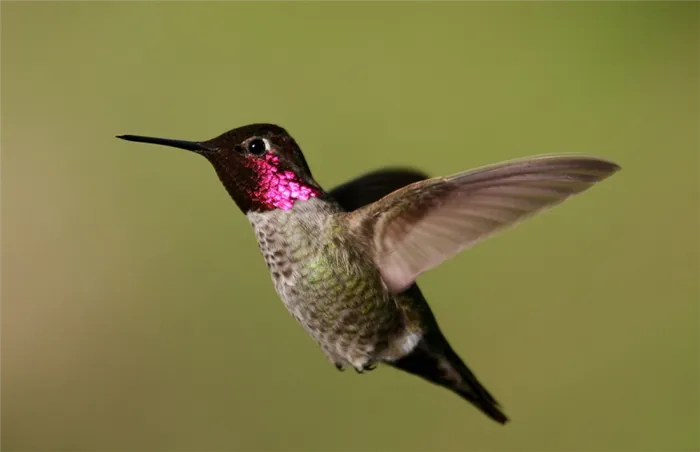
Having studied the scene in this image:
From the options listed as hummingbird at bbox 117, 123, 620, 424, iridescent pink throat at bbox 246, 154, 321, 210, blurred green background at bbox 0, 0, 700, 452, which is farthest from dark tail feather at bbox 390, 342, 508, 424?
blurred green background at bbox 0, 0, 700, 452

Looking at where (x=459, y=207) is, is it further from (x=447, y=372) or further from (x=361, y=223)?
(x=447, y=372)

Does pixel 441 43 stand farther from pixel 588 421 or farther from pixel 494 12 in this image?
pixel 588 421

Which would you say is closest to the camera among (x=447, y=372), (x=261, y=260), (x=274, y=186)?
(x=274, y=186)

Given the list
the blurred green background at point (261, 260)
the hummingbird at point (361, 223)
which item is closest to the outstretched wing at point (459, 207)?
the hummingbird at point (361, 223)

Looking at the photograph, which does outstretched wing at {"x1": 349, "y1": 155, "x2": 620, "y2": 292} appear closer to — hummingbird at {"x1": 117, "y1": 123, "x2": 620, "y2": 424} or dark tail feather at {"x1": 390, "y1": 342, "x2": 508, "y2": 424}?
hummingbird at {"x1": 117, "y1": 123, "x2": 620, "y2": 424}

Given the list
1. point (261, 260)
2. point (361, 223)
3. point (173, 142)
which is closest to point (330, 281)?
point (361, 223)
